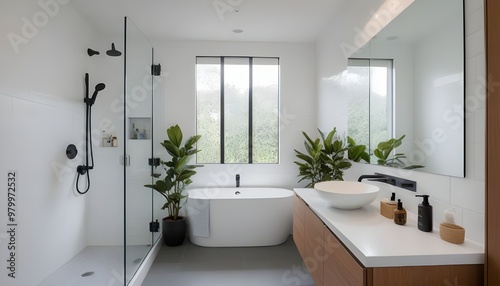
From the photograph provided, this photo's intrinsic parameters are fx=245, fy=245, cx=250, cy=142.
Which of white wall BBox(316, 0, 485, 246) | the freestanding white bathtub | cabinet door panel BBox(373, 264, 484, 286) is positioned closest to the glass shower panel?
the freestanding white bathtub

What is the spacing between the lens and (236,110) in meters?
3.57

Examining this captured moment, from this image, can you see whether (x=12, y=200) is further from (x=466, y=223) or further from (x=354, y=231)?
(x=466, y=223)

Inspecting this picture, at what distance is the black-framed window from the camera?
11.6 feet

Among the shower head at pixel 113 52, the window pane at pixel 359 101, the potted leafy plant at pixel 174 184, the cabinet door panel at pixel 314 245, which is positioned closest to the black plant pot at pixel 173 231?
the potted leafy plant at pixel 174 184

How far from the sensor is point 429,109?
134 centimetres

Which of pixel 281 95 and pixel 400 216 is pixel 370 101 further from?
pixel 281 95

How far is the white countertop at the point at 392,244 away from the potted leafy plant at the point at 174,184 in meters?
1.97

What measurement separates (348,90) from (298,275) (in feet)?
6.07

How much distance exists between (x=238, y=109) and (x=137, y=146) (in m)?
1.55

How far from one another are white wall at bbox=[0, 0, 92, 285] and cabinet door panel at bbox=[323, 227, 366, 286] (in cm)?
217

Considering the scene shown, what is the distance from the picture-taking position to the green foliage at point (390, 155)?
157cm

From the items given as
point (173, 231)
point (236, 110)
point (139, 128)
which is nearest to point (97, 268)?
point (173, 231)

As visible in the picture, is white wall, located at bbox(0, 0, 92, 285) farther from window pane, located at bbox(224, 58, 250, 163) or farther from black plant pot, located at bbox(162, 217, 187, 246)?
window pane, located at bbox(224, 58, 250, 163)

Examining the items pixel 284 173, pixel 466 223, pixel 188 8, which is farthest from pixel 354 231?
pixel 188 8
